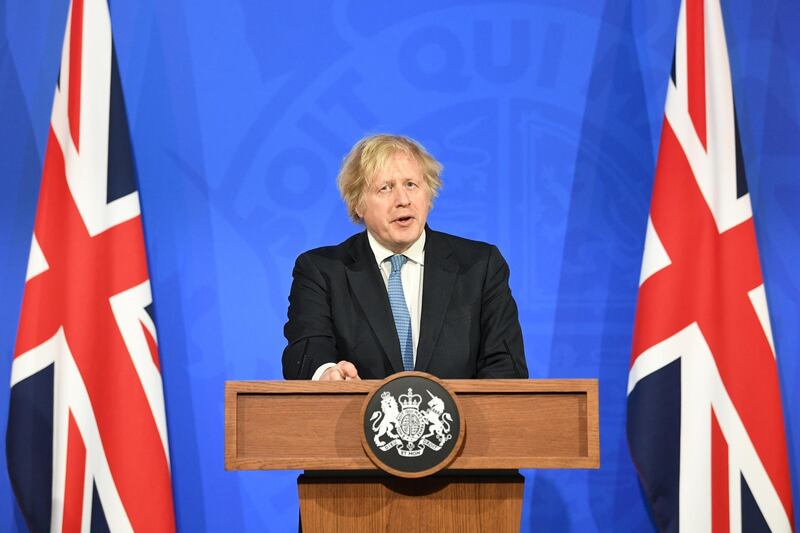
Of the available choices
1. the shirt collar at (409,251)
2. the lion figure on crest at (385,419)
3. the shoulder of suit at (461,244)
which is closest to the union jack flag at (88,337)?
the shirt collar at (409,251)

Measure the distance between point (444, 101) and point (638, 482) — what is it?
1.61 metres

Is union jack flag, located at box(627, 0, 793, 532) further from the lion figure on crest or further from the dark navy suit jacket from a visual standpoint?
the lion figure on crest

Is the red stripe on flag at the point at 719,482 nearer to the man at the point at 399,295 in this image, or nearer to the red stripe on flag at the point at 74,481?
the man at the point at 399,295

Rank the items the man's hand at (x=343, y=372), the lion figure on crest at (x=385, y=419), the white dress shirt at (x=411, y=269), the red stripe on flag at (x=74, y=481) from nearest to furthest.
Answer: the lion figure on crest at (x=385, y=419)
the man's hand at (x=343, y=372)
the white dress shirt at (x=411, y=269)
the red stripe on flag at (x=74, y=481)

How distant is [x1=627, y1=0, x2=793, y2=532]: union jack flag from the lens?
3178 millimetres

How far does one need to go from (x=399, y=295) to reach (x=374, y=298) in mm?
73

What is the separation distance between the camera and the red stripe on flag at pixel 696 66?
131 inches

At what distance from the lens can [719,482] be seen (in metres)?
3.17

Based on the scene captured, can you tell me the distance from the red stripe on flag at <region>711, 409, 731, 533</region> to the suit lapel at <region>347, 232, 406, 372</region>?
1498 millimetres

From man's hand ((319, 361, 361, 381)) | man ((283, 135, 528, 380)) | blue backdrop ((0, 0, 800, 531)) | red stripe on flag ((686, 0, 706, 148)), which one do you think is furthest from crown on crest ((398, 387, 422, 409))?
red stripe on flag ((686, 0, 706, 148))

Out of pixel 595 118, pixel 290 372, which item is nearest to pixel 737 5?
pixel 595 118

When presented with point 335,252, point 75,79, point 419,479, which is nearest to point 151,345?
point 75,79

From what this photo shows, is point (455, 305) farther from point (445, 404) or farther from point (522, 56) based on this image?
point (522, 56)

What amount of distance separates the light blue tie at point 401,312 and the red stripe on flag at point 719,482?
4.73ft
